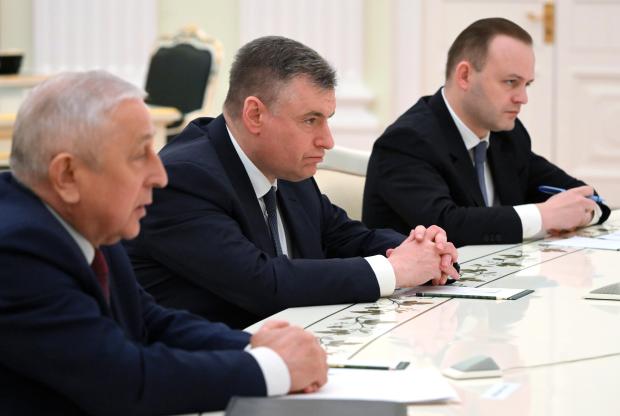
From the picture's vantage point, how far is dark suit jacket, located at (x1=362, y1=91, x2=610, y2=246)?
327cm

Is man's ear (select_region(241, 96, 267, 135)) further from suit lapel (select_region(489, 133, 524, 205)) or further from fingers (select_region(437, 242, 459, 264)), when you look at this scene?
suit lapel (select_region(489, 133, 524, 205))

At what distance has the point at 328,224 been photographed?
3025 millimetres

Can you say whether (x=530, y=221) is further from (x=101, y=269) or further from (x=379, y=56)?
(x=379, y=56)

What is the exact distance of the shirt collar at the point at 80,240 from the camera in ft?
5.24

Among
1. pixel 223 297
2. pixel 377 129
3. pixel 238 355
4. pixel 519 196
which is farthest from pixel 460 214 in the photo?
pixel 377 129

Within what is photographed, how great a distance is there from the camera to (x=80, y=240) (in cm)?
163

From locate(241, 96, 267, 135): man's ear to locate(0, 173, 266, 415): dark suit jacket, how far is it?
109 centimetres

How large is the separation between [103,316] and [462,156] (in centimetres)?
219

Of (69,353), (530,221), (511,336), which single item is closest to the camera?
(69,353)

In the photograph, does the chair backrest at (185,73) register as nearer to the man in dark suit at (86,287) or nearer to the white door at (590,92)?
the white door at (590,92)

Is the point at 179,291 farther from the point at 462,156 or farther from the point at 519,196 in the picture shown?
the point at 519,196

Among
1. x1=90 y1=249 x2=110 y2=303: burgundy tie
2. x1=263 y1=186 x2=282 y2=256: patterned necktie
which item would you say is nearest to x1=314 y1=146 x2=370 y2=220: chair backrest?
x1=263 y1=186 x2=282 y2=256: patterned necktie

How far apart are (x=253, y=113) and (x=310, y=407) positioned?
50.0 inches

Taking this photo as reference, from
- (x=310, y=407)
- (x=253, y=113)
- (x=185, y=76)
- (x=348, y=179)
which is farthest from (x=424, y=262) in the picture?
(x=185, y=76)
